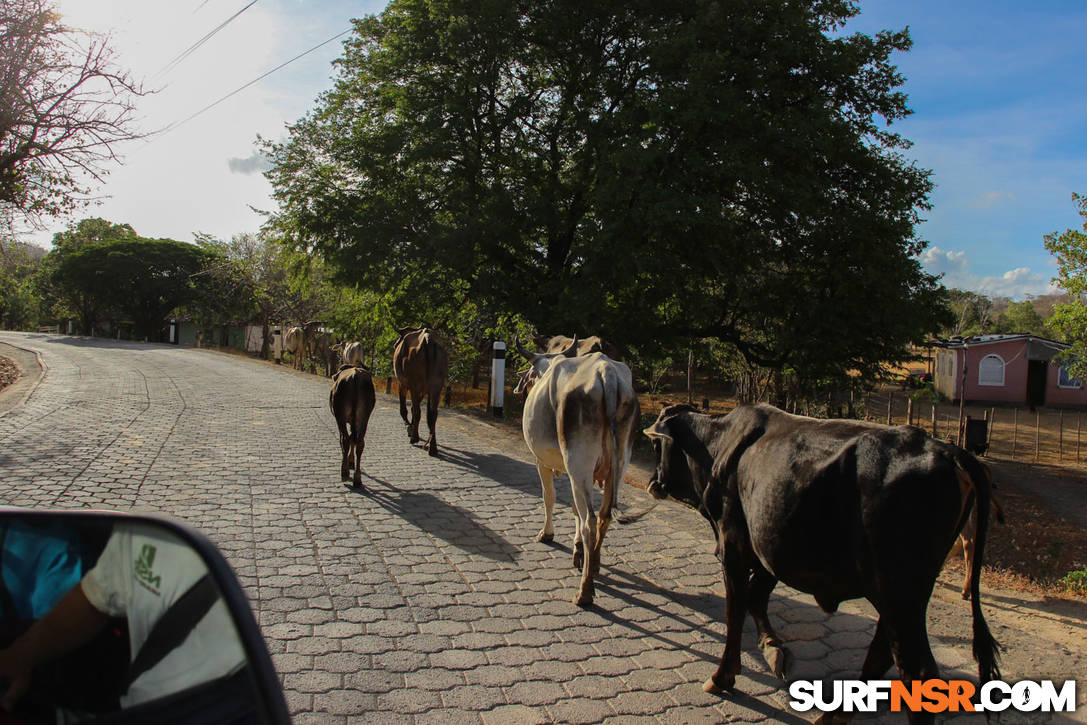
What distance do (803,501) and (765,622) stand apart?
1269mm

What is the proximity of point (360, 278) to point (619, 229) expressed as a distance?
7.13 meters

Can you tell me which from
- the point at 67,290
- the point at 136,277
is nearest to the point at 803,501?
the point at 136,277

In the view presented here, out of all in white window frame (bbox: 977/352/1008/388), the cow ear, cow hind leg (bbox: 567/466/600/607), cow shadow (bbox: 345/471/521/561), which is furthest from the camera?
white window frame (bbox: 977/352/1008/388)

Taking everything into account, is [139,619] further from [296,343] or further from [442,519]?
[296,343]

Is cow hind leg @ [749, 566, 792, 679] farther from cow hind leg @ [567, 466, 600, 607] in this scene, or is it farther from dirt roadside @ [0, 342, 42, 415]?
dirt roadside @ [0, 342, 42, 415]

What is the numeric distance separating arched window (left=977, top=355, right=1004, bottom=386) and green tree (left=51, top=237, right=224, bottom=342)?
4820 centimetres

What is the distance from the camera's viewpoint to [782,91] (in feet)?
47.5

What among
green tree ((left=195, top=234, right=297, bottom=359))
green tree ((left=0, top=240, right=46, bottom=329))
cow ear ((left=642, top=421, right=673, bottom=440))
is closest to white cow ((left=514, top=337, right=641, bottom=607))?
cow ear ((left=642, top=421, right=673, bottom=440))

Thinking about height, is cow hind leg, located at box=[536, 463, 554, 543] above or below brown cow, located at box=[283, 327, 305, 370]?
below

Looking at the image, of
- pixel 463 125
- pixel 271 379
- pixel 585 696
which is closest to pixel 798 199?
pixel 463 125

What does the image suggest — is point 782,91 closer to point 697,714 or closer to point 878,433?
point 878,433

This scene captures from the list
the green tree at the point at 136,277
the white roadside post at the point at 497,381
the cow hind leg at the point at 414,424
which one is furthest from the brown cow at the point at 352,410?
the green tree at the point at 136,277

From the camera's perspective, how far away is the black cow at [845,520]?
Result: 3.17m

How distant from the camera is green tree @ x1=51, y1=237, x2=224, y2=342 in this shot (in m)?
49.5
